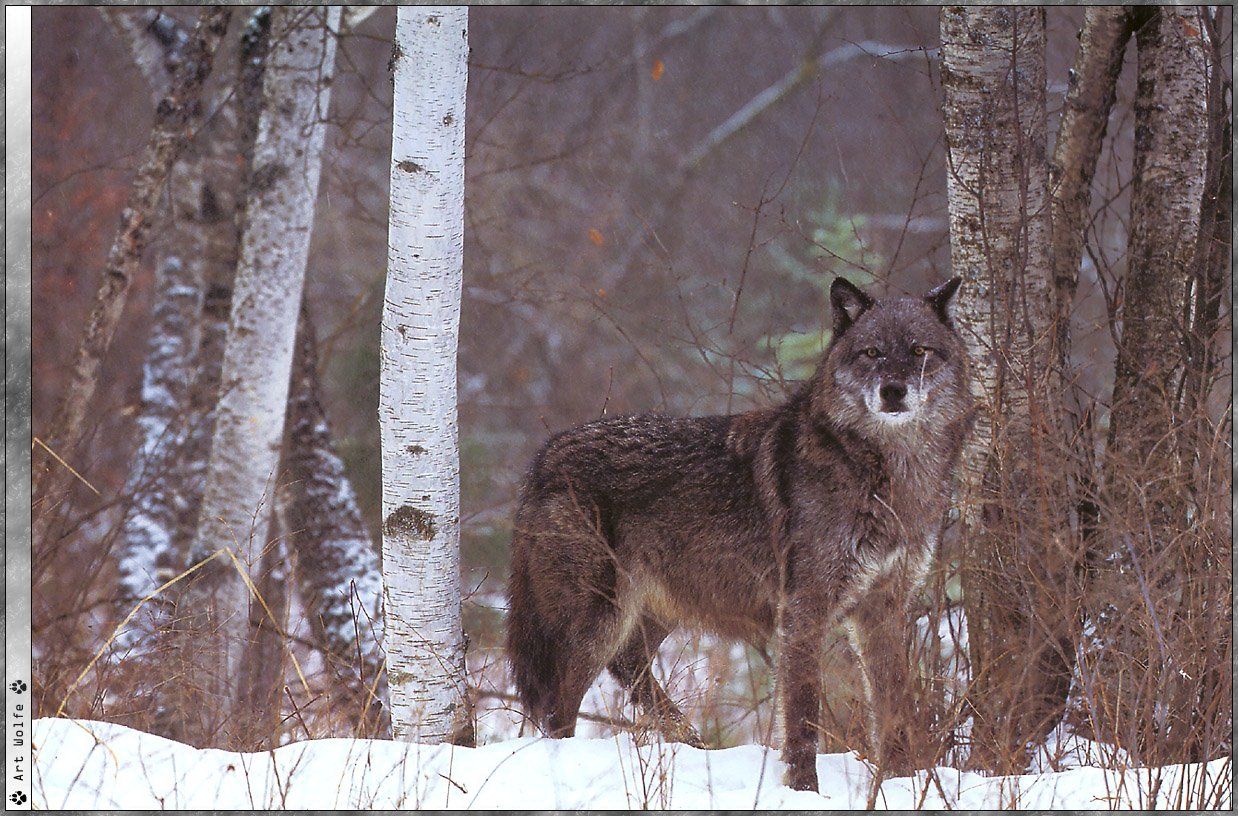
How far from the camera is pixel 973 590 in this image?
15.5 feet

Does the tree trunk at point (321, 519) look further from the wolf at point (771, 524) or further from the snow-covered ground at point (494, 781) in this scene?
the snow-covered ground at point (494, 781)

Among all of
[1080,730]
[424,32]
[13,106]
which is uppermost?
[424,32]

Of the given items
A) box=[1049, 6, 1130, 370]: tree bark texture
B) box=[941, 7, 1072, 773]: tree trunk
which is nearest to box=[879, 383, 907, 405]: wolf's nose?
box=[941, 7, 1072, 773]: tree trunk

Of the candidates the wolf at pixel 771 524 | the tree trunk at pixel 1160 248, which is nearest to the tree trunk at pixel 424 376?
the wolf at pixel 771 524

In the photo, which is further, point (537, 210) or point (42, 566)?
point (537, 210)

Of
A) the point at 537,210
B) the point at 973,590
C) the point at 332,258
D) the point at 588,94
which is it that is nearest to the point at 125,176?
the point at 332,258

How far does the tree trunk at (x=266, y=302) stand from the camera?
22.5 ft

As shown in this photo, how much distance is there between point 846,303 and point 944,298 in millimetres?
399

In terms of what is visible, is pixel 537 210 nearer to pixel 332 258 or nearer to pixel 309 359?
pixel 332 258

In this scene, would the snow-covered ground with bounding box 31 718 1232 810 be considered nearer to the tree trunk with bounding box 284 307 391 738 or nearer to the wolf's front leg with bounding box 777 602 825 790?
the wolf's front leg with bounding box 777 602 825 790

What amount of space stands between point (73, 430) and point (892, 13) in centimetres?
1399

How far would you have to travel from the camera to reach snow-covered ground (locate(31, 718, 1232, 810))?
3658 millimetres

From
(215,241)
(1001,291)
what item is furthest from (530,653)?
(215,241)

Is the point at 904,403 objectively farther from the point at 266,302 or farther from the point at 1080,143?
the point at 266,302
